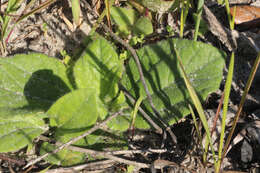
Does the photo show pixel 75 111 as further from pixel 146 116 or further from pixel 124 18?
pixel 124 18

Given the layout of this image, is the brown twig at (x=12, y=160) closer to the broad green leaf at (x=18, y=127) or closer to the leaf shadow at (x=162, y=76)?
the broad green leaf at (x=18, y=127)

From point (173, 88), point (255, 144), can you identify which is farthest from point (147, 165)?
point (255, 144)

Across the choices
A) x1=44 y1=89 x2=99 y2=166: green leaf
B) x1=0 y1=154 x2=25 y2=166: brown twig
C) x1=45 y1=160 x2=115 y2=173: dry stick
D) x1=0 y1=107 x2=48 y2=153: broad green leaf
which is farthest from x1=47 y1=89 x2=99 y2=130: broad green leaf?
x1=0 y1=154 x2=25 y2=166: brown twig

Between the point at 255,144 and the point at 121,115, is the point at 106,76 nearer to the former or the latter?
the point at 121,115

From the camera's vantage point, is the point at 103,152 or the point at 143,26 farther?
the point at 143,26

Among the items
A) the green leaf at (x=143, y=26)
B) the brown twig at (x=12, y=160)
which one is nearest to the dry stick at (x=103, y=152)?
the brown twig at (x=12, y=160)

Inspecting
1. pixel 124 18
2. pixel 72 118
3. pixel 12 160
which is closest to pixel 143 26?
pixel 124 18

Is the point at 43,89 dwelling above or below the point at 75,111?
above
